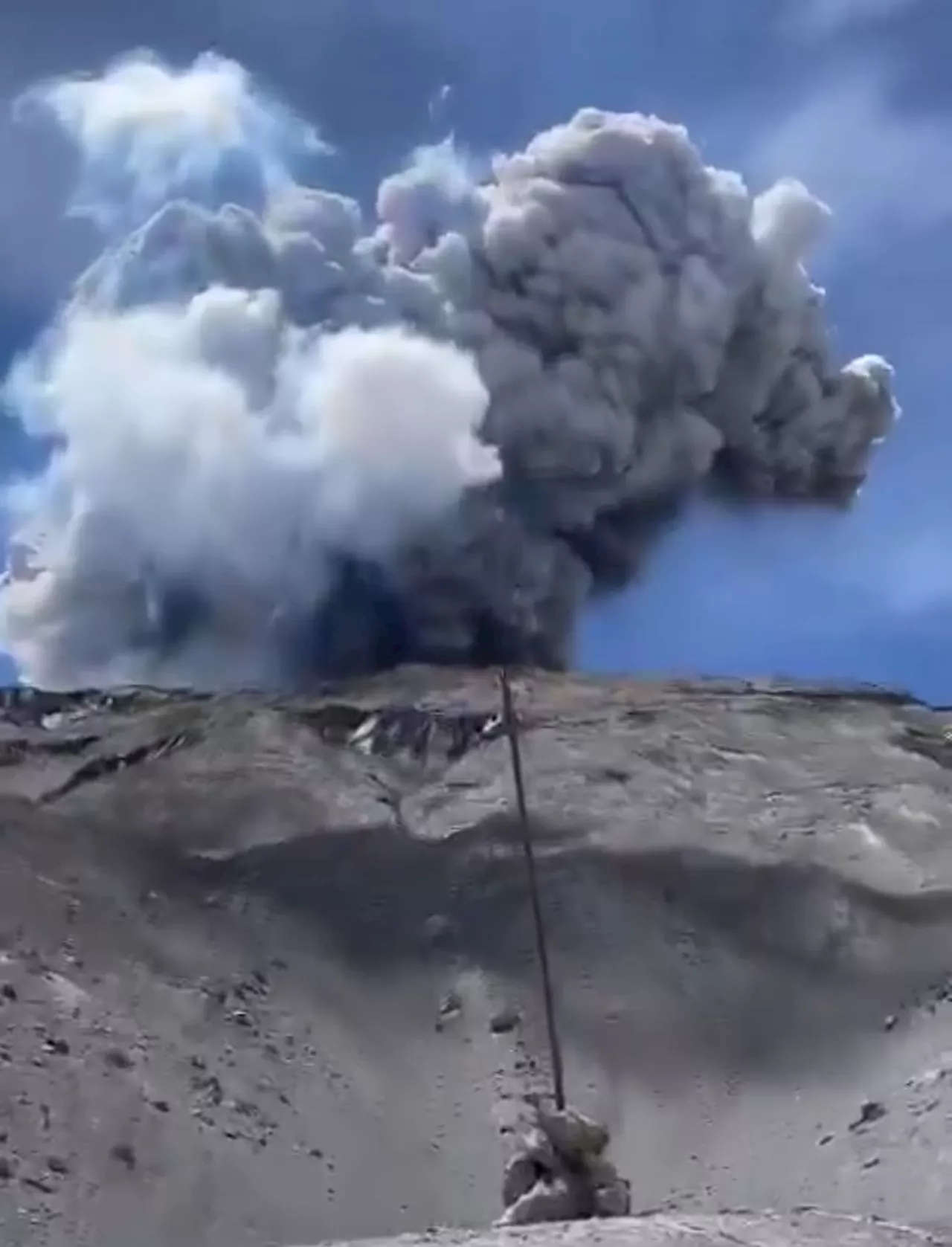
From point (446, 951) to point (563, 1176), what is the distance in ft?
33.5

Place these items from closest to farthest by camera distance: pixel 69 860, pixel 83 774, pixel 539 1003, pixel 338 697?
1. pixel 539 1003
2. pixel 69 860
3. pixel 83 774
4. pixel 338 697

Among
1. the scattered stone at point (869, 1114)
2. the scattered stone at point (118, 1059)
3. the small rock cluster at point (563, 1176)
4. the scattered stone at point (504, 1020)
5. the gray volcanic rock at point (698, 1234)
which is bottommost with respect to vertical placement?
the gray volcanic rock at point (698, 1234)

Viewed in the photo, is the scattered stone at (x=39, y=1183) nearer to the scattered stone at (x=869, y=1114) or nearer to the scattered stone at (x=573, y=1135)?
the scattered stone at (x=573, y=1135)

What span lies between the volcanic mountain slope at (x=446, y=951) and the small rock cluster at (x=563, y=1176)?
372 cm

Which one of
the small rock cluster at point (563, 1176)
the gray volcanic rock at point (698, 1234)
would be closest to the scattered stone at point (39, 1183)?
the small rock cluster at point (563, 1176)

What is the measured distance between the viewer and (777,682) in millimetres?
35969

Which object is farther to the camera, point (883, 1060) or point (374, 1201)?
point (883, 1060)

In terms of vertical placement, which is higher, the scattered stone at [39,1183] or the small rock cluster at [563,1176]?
the scattered stone at [39,1183]

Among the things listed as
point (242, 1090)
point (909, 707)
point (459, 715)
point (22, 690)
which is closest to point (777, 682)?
point (909, 707)

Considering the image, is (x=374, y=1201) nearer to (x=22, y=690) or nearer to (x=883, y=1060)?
(x=883, y=1060)

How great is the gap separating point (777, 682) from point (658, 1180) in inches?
587

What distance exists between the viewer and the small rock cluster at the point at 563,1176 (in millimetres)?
16891

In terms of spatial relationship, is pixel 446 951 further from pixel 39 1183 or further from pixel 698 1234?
pixel 698 1234

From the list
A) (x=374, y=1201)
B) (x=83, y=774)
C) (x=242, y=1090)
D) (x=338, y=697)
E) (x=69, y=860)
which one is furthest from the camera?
(x=338, y=697)
